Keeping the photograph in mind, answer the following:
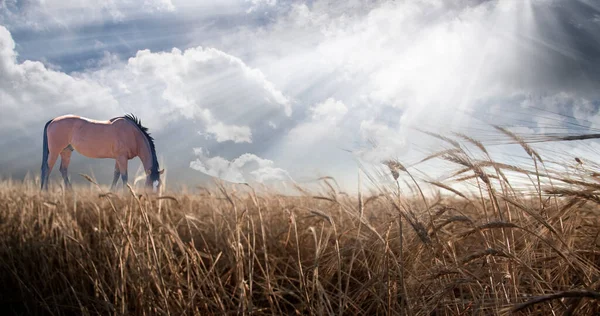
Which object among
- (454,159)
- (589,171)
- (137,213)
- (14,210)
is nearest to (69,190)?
(14,210)

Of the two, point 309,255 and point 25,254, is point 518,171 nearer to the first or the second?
point 309,255

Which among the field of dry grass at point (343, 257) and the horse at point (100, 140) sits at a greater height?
the horse at point (100, 140)

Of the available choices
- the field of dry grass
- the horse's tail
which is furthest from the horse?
the field of dry grass

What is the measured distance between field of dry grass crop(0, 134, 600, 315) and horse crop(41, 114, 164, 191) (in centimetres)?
540

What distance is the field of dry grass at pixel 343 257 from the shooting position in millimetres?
1029

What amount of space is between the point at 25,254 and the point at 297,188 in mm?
1843

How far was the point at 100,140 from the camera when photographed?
29.1 feet

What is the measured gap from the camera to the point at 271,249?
2129 mm

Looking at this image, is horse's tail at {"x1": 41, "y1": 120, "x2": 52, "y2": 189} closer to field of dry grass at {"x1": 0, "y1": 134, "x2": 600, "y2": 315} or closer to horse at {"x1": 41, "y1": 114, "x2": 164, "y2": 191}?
horse at {"x1": 41, "y1": 114, "x2": 164, "y2": 191}

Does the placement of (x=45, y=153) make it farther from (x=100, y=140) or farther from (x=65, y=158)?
(x=100, y=140)

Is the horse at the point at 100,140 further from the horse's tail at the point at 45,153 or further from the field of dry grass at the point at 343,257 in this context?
the field of dry grass at the point at 343,257


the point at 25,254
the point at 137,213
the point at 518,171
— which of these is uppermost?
the point at 518,171

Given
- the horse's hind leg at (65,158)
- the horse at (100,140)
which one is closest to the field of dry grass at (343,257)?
the horse at (100,140)

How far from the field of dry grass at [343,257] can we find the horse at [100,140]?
540 cm
